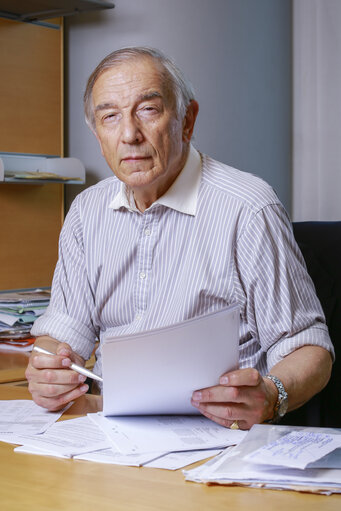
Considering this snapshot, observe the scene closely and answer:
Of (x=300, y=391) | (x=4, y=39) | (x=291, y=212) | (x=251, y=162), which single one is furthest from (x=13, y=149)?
(x=300, y=391)

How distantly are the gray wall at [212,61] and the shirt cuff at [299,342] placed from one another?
1537mm

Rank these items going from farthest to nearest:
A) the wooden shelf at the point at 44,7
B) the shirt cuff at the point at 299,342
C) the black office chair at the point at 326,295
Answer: the wooden shelf at the point at 44,7 < the black office chair at the point at 326,295 < the shirt cuff at the point at 299,342

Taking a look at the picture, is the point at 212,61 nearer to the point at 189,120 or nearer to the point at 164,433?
the point at 189,120

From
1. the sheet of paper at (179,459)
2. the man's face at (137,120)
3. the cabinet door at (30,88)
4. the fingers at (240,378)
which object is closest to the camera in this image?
the sheet of paper at (179,459)

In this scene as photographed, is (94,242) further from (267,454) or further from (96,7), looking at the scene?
(96,7)

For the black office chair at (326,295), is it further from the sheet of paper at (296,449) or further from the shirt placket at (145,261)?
the sheet of paper at (296,449)

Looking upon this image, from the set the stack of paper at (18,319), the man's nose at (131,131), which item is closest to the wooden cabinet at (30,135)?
the stack of paper at (18,319)

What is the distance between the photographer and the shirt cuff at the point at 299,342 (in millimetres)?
1468

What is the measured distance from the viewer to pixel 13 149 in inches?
108

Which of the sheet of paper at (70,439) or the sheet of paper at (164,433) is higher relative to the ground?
the sheet of paper at (164,433)

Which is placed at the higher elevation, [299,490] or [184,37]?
[184,37]

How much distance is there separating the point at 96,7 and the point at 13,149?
596mm

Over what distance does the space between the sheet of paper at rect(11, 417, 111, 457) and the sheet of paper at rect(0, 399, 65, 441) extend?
0.03m

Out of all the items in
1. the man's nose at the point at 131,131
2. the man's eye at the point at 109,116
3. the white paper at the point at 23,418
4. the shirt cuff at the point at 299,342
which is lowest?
the white paper at the point at 23,418
